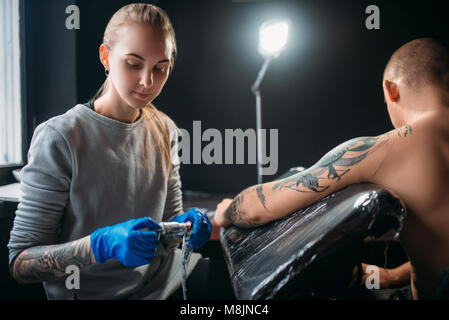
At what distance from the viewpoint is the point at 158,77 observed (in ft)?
1.93

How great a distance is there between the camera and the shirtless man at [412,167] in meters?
0.55

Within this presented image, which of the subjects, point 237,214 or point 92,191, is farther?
point 237,214

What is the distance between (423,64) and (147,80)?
25.1 inches

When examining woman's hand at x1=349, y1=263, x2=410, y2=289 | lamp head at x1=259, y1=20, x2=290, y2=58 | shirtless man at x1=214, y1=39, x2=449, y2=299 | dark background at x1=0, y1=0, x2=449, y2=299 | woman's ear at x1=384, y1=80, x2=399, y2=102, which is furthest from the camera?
dark background at x1=0, y1=0, x2=449, y2=299

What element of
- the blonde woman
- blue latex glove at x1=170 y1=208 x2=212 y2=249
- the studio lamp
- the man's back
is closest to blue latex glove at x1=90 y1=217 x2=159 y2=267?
the blonde woman

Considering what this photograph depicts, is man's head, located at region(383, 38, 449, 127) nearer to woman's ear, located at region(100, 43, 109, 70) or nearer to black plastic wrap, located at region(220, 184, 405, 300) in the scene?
black plastic wrap, located at region(220, 184, 405, 300)

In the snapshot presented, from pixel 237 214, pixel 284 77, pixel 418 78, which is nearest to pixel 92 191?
pixel 237 214

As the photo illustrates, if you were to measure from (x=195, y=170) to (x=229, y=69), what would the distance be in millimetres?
668

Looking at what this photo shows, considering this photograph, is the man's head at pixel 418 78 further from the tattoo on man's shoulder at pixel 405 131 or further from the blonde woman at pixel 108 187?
the blonde woman at pixel 108 187

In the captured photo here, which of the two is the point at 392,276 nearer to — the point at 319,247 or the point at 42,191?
the point at 319,247

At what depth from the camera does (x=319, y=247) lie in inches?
18.0

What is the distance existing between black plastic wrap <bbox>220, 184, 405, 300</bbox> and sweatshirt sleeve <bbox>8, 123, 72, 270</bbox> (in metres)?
0.39

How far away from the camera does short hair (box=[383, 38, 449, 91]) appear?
2.00 feet

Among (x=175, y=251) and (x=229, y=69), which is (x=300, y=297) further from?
(x=229, y=69)
